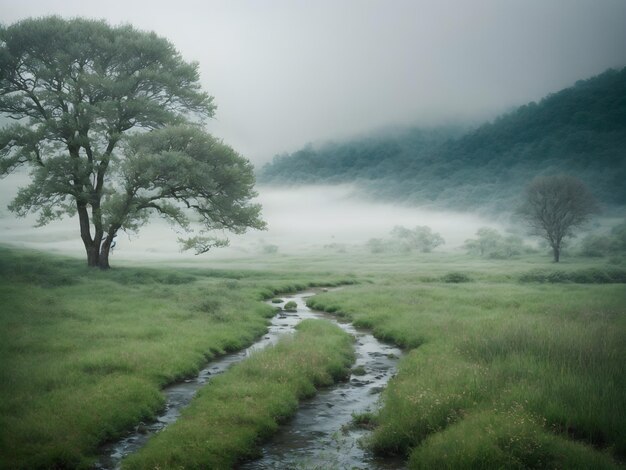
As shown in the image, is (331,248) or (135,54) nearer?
(135,54)

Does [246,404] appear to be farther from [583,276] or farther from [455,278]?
[583,276]

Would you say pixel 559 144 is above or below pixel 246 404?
above

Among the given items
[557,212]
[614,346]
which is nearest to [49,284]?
[614,346]

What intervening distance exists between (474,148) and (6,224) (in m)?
72.5

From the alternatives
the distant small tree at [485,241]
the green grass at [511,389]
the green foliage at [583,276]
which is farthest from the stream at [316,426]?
the distant small tree at [485,241]

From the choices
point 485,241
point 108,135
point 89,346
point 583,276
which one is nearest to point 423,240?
point 485,241

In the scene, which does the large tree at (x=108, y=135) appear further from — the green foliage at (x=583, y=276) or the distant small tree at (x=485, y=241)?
the distant small tree at (x=485, y=241)

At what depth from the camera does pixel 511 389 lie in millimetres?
12992

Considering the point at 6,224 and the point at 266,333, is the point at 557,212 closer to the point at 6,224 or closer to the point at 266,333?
the point at 266,333

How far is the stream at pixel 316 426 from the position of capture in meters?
11.1

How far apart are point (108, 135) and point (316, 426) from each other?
127ft

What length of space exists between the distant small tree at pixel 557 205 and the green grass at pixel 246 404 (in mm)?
45809

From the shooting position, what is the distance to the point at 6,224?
39688mm

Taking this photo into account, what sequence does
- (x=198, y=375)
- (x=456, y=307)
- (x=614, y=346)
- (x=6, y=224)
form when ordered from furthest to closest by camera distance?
(x=6, y=224)
(x=456, y=307)
(x=198, y=375)
(x=614, y=346)
